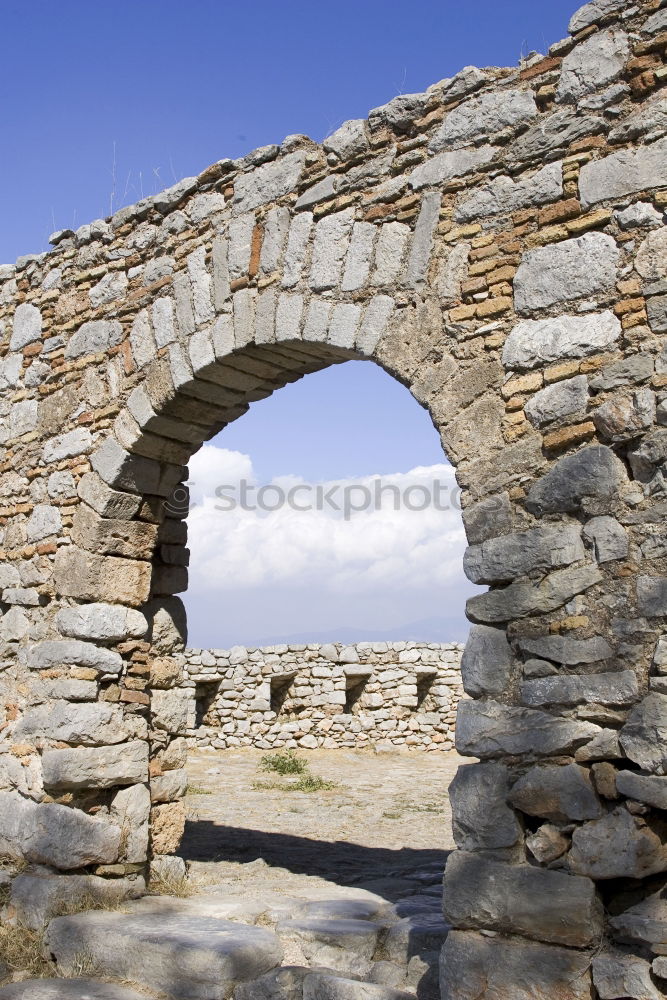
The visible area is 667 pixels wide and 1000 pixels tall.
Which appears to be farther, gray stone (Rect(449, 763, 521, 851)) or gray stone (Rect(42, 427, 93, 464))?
gray stone (Rect(42, 427, 93, 464))

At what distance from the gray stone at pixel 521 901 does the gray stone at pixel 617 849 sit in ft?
0.20

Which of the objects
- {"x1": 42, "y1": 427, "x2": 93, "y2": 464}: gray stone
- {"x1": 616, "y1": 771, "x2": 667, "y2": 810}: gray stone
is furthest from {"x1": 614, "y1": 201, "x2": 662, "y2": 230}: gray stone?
{"x1": 42, "y1": 427, "x2": 93, "y2": 464}: gray stone

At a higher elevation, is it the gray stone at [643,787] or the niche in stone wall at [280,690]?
the niche in stone wall at [280,690]

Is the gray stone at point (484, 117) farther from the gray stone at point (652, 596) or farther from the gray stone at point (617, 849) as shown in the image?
the gray stone at point (617, 849)

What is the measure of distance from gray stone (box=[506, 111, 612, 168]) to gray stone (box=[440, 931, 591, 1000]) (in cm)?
298

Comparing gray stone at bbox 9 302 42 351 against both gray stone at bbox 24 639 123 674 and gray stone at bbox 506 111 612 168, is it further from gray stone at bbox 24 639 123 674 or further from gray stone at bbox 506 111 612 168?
gray stone at bbox 506 111 612 168

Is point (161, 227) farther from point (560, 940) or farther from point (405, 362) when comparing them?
point (560, 940)

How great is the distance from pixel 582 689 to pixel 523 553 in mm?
549

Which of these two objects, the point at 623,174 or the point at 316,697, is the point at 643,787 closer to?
the point at 623,174

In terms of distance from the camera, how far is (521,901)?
295 cm

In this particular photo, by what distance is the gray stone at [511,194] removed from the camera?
3510mm

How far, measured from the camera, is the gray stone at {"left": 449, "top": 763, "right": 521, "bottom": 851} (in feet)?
10.1

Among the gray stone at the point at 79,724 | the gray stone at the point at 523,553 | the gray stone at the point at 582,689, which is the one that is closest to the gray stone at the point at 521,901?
the gray stone at the point at 582,689

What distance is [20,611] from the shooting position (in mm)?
5199
